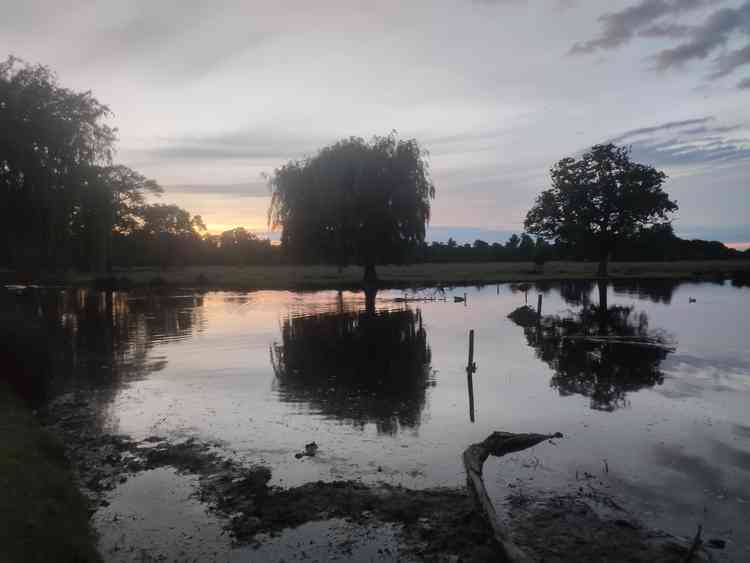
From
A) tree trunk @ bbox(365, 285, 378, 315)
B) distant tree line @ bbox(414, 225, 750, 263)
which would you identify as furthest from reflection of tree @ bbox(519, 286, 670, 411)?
distant tree line @ bbox(414, 225, 750, 263)

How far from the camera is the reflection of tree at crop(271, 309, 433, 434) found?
14.3 meters

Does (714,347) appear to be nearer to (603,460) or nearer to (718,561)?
(603,460)

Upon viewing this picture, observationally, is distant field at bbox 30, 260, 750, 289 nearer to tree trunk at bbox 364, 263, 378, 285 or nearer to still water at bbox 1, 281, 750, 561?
tree trunk at bbox 364, 263, 378, 285

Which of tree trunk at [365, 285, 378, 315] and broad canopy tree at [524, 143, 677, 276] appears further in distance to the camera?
broad canopy tree at [524, 143, 677, 276]

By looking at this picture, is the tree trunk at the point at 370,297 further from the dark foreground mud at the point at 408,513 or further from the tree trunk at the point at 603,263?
the tree trunk at the point at 603,263

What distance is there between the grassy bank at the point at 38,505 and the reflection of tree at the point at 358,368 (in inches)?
230

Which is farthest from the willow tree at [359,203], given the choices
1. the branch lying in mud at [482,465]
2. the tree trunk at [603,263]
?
the branch lying in mud at [482,465]

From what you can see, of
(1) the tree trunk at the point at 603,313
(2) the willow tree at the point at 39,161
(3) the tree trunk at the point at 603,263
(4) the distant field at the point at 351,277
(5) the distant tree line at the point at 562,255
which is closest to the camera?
(2) the willow tree at the point at 39,161

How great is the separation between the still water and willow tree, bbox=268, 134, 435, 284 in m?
22.1

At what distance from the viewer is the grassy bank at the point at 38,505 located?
6.57 meters

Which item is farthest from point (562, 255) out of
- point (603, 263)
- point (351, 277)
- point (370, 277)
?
point (370, 277)

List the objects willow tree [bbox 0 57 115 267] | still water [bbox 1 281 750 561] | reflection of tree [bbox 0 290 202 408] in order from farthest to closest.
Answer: willow tree [bbox 0 57 115 267]
reflection of tree [bbox 0 290 202 408]
still water [bbox 1 281 750 561]

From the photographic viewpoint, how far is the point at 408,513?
825 centimetres

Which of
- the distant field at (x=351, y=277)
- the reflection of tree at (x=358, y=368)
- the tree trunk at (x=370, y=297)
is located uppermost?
the distant field at (x=351, y=277)
